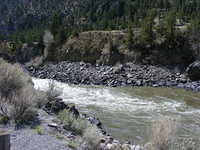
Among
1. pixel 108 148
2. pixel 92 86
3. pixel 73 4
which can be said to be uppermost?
pixel 73 4

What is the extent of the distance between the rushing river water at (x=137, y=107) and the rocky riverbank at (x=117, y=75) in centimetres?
253

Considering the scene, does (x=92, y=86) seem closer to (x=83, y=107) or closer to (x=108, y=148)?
(x=83, y=107)

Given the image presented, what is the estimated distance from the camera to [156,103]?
22875mm

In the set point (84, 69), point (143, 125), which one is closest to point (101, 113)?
point (143, 125)

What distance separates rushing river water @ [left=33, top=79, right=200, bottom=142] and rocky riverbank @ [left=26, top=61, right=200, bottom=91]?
2.53 meters

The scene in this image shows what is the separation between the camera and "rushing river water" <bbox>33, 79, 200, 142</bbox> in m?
15.7

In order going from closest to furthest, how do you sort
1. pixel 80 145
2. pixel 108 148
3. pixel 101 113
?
pixel 80 145 < pixel 108 148 < pixel 101 113

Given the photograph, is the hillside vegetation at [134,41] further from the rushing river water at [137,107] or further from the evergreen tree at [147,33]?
the rushing river water at [137,107]

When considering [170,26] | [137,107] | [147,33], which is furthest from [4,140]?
[170,26]

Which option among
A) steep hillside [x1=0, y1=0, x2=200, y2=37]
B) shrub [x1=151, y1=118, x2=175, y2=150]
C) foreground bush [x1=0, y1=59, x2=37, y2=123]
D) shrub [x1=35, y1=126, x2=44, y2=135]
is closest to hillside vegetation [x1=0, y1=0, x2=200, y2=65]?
steep hillside [x1=0, y1=0, x2=200, y2=37]

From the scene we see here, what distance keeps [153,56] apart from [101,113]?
70.8 feet

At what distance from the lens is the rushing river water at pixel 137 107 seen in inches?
619

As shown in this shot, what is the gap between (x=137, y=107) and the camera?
2122cm

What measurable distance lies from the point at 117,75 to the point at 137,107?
1426cm
